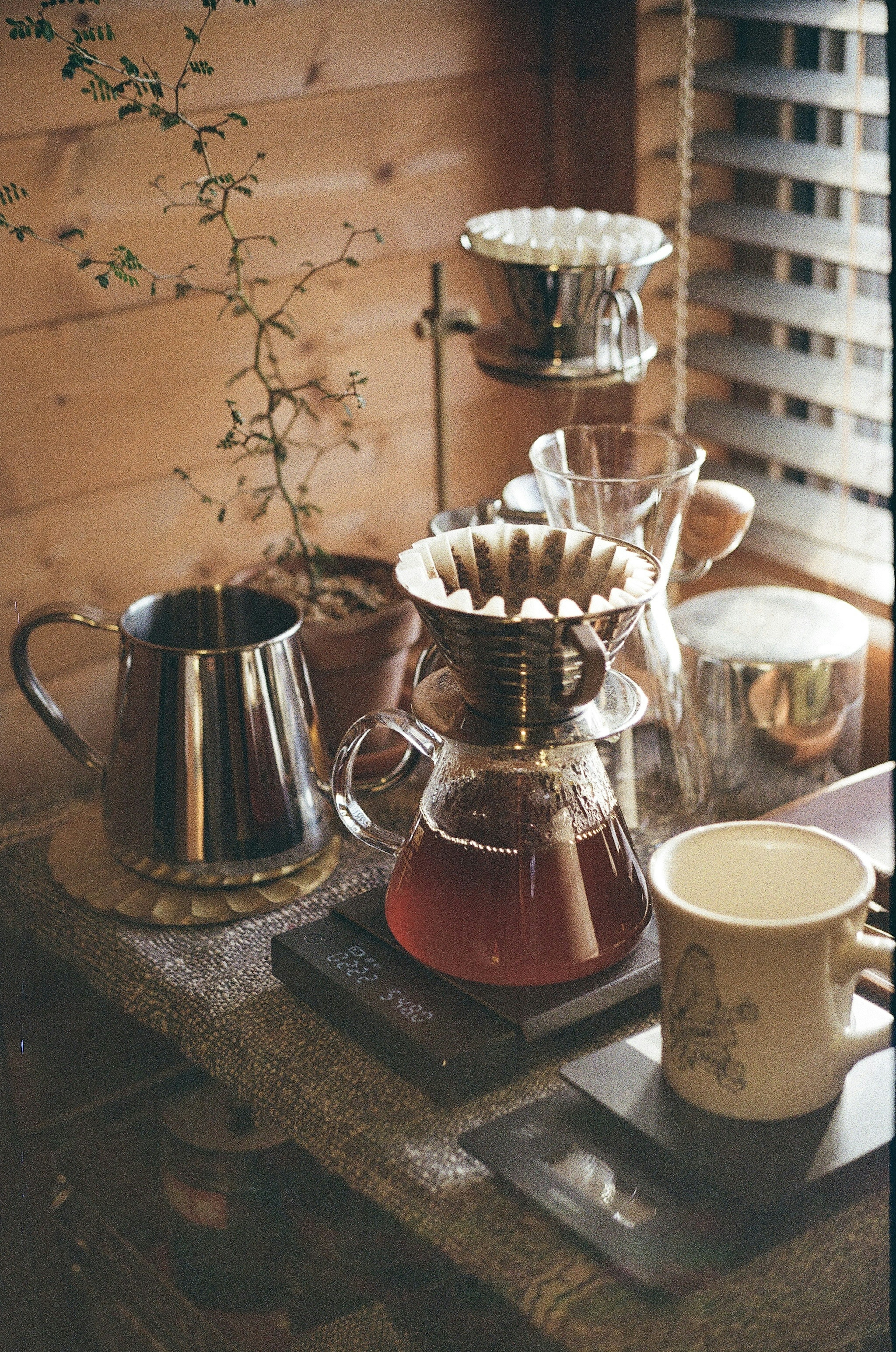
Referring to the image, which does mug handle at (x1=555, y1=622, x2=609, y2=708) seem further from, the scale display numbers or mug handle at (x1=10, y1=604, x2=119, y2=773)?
mug handle at (x1=10, y1=604, x2=119, y2=773)

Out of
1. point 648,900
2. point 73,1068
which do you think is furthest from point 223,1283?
point 648,900

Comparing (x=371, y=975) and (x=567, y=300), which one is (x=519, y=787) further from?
(x=567, y=300)

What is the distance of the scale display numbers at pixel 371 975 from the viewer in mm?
712

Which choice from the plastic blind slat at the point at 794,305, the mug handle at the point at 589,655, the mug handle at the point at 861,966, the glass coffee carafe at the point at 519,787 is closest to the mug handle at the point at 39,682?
the glass coffee carafe at the point at 519,787

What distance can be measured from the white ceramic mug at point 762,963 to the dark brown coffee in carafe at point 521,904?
51 mm

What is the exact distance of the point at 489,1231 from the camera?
2.07ft

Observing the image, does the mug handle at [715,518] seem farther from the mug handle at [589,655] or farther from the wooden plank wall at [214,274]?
the wooden plank wall at [214,274]

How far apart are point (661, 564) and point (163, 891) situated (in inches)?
14.2

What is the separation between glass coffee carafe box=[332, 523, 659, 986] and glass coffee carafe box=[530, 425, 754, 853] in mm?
138

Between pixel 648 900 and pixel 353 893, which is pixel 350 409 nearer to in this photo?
pixel 353 893

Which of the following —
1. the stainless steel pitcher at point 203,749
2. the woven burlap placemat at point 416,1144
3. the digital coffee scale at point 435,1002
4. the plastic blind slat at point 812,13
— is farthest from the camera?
the plastic blind slat at point 812,13

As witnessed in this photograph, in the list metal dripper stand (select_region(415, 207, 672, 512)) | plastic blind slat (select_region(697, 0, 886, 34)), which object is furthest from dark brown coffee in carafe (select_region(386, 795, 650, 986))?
plastic blind slat (select_region(697, 0, 886, 34))

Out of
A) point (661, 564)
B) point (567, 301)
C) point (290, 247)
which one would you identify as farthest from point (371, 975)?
point (290, 247)

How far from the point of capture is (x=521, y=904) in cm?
71
